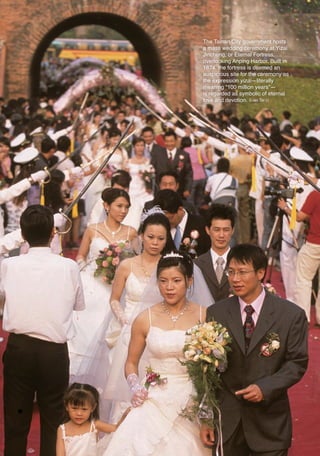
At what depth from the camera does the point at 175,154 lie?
50.6 ft

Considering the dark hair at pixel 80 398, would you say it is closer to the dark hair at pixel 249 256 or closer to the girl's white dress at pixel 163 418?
the girl's white dress at pixel 163 418

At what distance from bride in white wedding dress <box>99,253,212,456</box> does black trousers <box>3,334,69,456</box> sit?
411 millimetres

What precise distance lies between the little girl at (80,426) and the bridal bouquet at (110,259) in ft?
8.02

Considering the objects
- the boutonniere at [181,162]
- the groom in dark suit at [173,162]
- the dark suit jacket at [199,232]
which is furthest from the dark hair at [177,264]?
the boutonniere at [181,162]

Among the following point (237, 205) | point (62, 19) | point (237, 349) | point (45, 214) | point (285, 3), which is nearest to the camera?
point (237, 349)

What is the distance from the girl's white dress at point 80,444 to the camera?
617cm

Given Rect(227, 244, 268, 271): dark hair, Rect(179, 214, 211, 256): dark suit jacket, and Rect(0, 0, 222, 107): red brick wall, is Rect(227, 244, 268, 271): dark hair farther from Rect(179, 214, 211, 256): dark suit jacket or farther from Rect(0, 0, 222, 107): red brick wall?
Rect(0, 0, 222, 107): red brick wall

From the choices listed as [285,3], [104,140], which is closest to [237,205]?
[104,140]

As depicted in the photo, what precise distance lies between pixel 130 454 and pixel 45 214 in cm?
147

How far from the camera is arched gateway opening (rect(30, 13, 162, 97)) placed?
3017 cm

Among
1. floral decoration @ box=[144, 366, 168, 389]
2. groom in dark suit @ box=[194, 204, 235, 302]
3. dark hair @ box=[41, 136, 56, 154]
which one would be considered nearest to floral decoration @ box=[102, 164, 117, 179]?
dark hair @ box=[41, 136, 56, 154]

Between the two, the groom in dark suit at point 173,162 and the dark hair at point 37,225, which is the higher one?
the dark hair at point 37,225

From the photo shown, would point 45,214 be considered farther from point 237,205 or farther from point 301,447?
point 237,205

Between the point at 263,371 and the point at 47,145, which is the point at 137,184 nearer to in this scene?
the point at 47,145
